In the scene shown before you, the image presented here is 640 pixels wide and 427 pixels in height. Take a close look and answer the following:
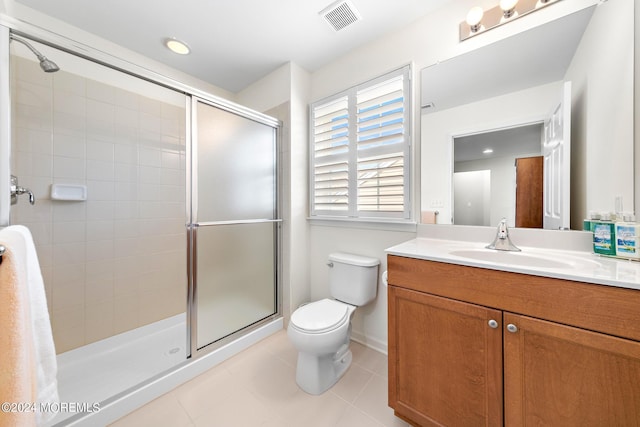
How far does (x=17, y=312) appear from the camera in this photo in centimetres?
56

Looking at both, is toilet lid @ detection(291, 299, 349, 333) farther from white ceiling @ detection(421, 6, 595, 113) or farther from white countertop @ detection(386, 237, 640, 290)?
white ceiling @ detection(421, 6, 595, 113)

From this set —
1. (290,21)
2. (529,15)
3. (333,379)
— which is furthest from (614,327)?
(290,21)

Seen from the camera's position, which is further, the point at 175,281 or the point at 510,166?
the point at 175,281

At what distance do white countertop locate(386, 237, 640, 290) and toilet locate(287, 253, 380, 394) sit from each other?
0.54 meters

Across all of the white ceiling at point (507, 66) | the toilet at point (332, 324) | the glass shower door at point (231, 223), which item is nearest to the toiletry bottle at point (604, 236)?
the white ceiling at point (507, 66)

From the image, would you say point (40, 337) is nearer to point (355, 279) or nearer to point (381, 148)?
point (355, 279)

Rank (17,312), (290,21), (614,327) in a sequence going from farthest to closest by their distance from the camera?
(290,21), (614,327), (17,312)

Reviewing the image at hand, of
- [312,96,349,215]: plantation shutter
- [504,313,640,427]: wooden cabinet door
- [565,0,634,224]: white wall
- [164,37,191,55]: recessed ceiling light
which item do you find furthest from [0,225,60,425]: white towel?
[565,0,634,224]: white wall

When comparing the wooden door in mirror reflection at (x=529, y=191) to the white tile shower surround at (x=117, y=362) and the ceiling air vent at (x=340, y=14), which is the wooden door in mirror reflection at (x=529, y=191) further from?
→ the white tile shower surround at (x=117, y=362)

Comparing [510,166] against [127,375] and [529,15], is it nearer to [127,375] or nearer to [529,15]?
[529,15]

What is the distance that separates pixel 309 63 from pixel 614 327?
7.79 feet

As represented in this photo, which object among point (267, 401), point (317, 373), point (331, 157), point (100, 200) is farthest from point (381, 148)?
point (100, 200)

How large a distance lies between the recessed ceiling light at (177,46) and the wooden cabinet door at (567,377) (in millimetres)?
2687

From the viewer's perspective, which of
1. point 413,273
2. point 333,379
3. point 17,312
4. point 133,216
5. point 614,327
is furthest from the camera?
point 133,216
